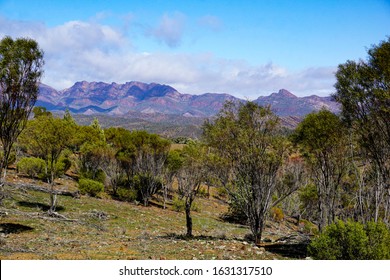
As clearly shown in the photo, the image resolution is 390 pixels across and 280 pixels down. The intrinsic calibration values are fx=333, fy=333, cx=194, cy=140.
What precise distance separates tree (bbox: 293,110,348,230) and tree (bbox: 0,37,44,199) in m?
17.5

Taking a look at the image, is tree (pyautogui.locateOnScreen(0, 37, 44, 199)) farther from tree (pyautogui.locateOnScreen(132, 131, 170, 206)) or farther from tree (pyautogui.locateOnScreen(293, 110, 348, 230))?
tree (pyautogui.locateOnScreen(132, 131, 170, 206))

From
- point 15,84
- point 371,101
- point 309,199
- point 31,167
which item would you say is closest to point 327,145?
point 371,101

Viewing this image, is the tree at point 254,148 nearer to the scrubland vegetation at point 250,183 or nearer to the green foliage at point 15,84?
the scrubland vegetation at point 250,183

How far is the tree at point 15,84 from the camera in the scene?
1655 centimetres

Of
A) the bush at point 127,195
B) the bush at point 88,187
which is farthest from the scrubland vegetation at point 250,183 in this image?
the bush at point 127,195

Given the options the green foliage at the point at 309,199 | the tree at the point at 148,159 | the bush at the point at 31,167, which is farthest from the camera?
the green foliage at the point at 309,199

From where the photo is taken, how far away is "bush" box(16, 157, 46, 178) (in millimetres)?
42500

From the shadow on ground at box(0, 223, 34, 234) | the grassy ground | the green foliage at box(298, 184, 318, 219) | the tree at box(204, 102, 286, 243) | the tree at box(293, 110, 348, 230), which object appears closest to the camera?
the grassy ground

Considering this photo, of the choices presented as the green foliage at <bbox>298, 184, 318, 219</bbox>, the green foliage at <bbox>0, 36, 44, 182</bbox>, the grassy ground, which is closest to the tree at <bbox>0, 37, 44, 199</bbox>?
the green foliage at <bbox>0, 36, 44, 182</bbox>

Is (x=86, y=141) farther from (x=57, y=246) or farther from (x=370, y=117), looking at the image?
(x=370, y=117)

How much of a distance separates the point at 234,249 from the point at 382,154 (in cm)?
1052

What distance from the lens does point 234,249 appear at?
656 inches

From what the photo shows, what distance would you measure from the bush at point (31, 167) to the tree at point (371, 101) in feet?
121

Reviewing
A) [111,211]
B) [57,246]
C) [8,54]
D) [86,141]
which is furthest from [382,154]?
[86,141]
